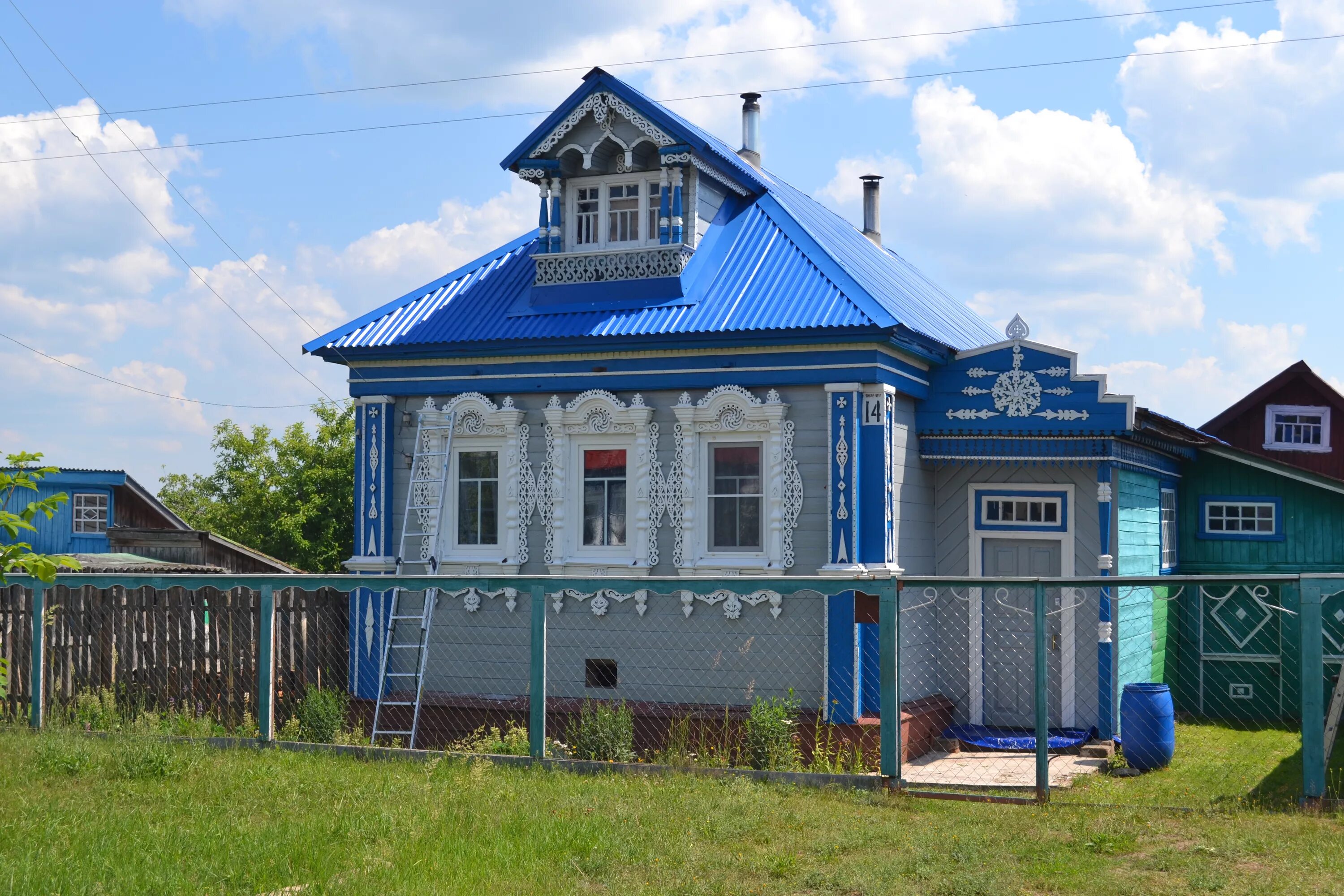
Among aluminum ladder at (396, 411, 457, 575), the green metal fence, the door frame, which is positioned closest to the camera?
the green metal fence

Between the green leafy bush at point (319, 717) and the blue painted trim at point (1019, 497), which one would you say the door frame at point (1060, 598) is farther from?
the green leafy bush at point (319, 717)

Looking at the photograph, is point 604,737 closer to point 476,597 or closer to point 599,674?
point 599,674

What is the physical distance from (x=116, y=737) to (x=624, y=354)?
623 centimetres

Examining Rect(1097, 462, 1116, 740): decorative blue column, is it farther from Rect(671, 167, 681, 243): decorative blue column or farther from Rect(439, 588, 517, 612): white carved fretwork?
Rect(439, 588, 517, 612): white carved fretwork

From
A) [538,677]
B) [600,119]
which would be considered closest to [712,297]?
[600,119]

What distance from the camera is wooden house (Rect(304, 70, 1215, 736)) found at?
13188 millimetres

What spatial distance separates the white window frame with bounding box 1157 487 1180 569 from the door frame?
2.54 m

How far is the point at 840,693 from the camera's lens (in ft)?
42.0

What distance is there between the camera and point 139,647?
12719 mm

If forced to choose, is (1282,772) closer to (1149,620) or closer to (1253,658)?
(1149,620)

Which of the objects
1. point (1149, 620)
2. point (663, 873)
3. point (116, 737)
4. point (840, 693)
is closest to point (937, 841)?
point (663, 873)

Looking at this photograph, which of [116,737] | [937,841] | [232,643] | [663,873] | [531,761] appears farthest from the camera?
[232,643]

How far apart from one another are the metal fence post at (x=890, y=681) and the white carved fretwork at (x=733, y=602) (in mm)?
3708

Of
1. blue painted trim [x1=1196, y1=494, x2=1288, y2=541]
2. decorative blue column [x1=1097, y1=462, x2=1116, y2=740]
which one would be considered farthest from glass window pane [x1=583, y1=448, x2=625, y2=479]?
blue painted trim [x1=1196, y1=494, x2=1288, y2=541]
